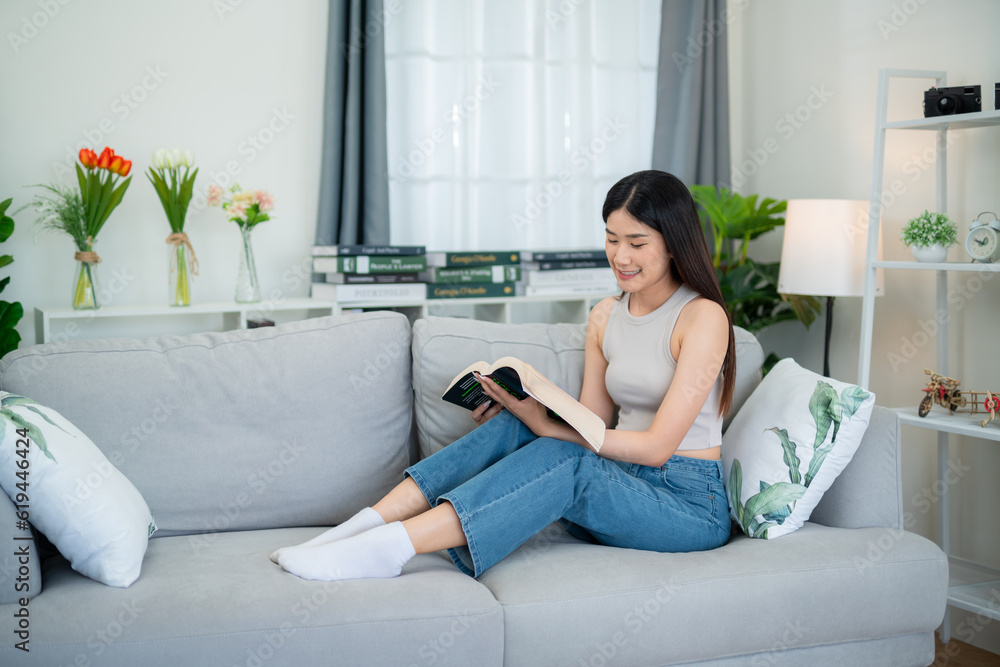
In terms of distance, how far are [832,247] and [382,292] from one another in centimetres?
144

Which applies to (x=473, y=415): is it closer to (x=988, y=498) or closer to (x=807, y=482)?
(x=807, y=482)

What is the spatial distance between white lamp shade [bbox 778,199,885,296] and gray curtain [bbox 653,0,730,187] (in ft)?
2.90

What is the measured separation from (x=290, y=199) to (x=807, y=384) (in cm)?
189

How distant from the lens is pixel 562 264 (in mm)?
3014

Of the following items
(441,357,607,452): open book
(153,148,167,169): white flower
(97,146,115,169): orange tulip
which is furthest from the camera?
(153,148,167,169): white flower

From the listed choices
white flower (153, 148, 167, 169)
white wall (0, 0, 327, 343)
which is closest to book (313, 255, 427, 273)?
white wall (0, 0, 327, 343)

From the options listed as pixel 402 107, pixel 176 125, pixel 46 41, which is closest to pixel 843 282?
pixel 402 107

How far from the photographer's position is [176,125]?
8.87 feet

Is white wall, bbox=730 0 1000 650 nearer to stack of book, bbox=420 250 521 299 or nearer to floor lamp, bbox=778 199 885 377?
floor lamp, bbox=778 199 885 377

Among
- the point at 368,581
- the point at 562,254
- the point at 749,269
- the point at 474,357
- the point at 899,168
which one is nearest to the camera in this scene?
the point at 368,581

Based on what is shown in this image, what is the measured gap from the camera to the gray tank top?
1706mm

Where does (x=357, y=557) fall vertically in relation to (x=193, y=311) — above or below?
below

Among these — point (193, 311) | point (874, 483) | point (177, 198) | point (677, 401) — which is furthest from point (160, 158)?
point (874, 483)

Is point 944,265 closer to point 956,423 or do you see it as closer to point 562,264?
point 956,423
